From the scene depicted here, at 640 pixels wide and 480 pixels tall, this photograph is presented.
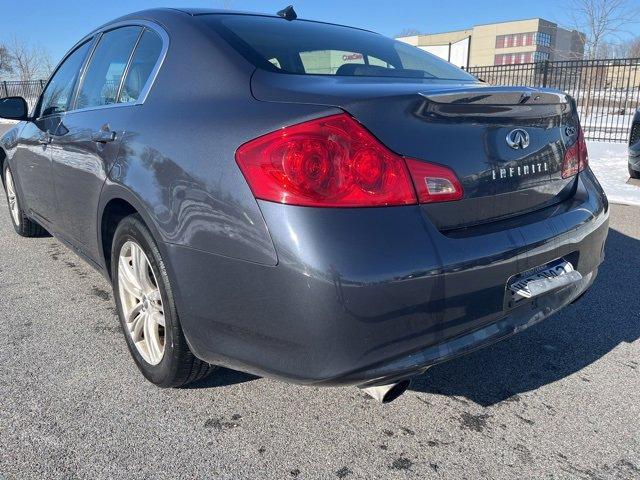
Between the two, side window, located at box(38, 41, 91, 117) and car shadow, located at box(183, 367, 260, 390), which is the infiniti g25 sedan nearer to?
car shadow, located at box(183, 367, 260, 390)

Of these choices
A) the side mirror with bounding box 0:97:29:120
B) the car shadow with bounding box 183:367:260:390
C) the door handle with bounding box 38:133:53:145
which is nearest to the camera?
the car shadow with bounding box 183:367:260:390

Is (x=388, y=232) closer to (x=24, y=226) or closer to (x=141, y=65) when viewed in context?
(x=141, y=65)

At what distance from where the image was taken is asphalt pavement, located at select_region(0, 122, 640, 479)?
1938 mm

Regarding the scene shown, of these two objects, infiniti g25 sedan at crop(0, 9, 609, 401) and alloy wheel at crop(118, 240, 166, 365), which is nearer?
infiniti g25 sedan at crop(0, 9, 609, 401)

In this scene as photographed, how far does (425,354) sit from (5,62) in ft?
146

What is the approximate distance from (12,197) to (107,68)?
2602mm

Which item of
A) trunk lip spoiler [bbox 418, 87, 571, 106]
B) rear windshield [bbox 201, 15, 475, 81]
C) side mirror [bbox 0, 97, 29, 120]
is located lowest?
side mirror [bbox 0, 97, 29, 120]

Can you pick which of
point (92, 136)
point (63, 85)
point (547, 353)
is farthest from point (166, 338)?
point (63, 85)

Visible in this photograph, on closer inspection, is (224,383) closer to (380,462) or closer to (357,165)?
(380,462)

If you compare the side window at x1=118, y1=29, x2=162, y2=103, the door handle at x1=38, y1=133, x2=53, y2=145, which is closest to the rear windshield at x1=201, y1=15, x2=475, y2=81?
the side window at x1=118, y1=29, x2=162, y2=103

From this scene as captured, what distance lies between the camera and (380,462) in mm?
1956

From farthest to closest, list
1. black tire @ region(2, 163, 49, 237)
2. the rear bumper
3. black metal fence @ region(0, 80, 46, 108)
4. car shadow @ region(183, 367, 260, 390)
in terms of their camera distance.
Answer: black metal fence @ region(0, 80, 46, 108)
black tire @ region(2, 163, 49, 237)
car shadow @ region(183, 367, 260, 390)
the rear bumper

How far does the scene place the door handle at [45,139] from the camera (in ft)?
10.9

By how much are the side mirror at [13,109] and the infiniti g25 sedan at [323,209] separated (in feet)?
5.58
